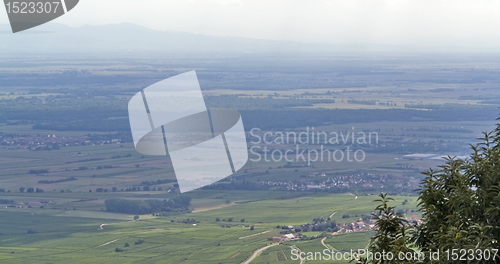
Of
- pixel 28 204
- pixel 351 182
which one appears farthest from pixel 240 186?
pixel 28 204

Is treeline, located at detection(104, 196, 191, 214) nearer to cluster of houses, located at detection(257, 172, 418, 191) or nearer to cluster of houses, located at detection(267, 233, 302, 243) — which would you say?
cluster of houses, located at detection(257, 172, 418, 191)

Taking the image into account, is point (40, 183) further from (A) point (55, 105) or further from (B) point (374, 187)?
(A) point (55, 105)

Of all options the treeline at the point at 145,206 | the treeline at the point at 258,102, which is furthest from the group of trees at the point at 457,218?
the treeline at the point at 258,102

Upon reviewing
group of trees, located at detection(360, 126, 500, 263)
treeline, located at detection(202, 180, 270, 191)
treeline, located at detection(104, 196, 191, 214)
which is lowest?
treeline, located at detection(202, 180, 270, 191)

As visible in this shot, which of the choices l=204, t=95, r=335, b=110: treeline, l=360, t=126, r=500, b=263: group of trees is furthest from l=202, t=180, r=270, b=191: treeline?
l=360, t=126, r=500, b=263: group of trees

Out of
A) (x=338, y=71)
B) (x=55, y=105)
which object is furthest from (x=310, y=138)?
(x=338, y=71)

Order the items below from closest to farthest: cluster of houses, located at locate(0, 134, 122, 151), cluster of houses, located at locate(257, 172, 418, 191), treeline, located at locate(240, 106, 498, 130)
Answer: cluster of houses, located at locate(257, 172, 418, 191) → cluster of houses, located at locate(0, 134, 122, 151) → treeline, located at locate(240, 106, 498, 130)

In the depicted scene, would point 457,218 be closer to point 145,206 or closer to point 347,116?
point 145,206
